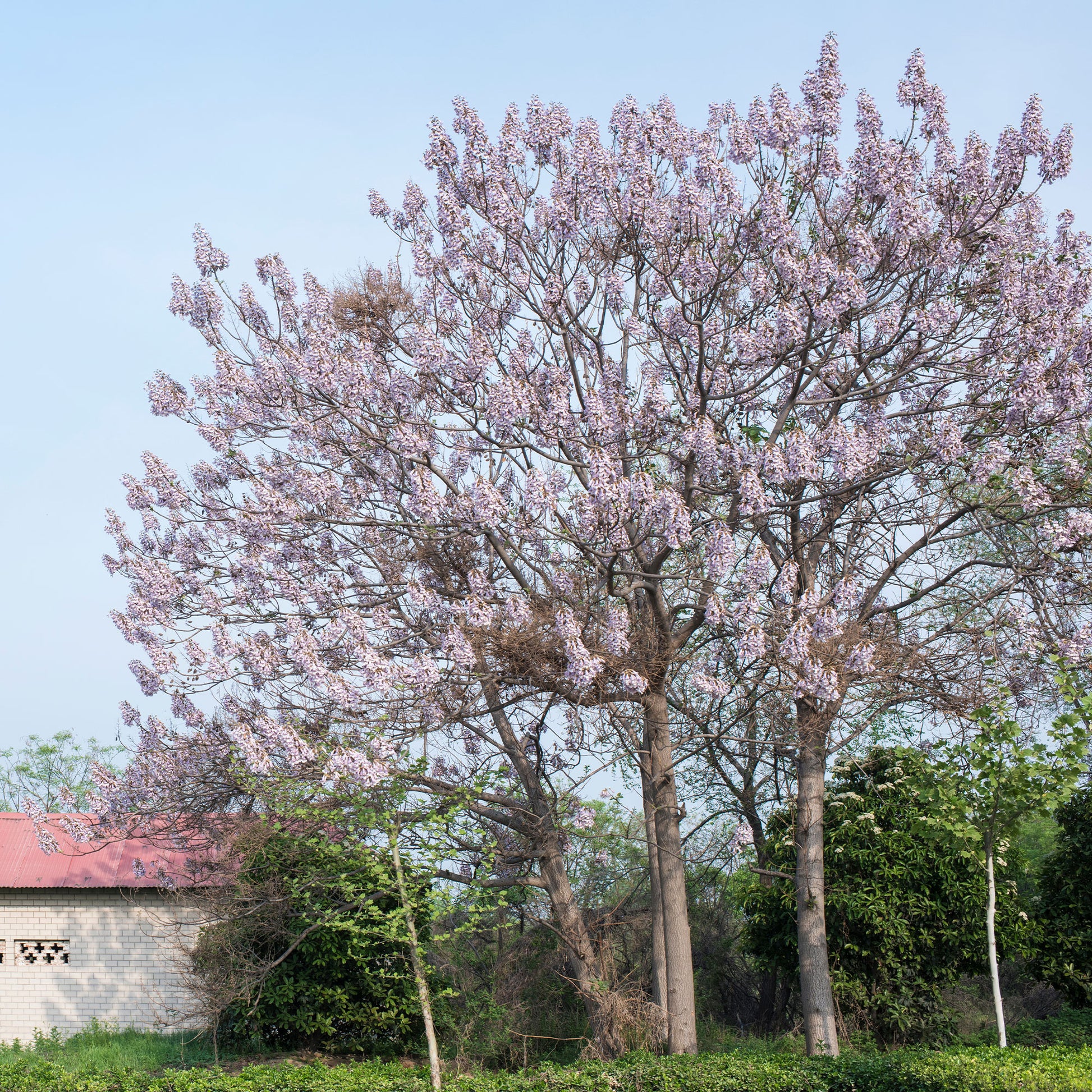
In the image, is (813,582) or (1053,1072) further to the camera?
(813,582)

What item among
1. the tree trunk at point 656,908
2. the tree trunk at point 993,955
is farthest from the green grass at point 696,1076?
the tree trunk at point 656,908

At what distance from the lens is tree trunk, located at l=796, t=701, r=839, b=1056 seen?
40.2 feet

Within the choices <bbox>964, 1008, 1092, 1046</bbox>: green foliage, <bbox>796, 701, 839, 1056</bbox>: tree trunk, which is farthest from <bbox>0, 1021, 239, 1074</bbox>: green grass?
<bbox>964, 1008, 1092, 1046</bbox>: green foliage

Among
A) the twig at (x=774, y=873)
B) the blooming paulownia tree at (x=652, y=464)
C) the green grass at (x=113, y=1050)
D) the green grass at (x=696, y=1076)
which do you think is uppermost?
the blooming paulownia tree at (x=652, y=464)

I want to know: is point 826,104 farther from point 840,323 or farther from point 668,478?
point 668,478

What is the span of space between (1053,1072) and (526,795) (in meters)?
7.11

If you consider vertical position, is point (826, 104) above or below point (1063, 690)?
above

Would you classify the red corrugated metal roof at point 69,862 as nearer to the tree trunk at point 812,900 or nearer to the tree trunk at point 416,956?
the tree trunk at point 416,956

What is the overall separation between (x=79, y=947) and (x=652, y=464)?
1157 cm

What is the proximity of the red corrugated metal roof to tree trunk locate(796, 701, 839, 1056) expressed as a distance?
9.06 meters

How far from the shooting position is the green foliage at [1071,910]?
1332 centimetres

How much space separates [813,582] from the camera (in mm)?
13320

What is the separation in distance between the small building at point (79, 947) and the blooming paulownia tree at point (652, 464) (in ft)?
18.8

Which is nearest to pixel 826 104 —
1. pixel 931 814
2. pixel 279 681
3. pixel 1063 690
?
pixel 1063 690
